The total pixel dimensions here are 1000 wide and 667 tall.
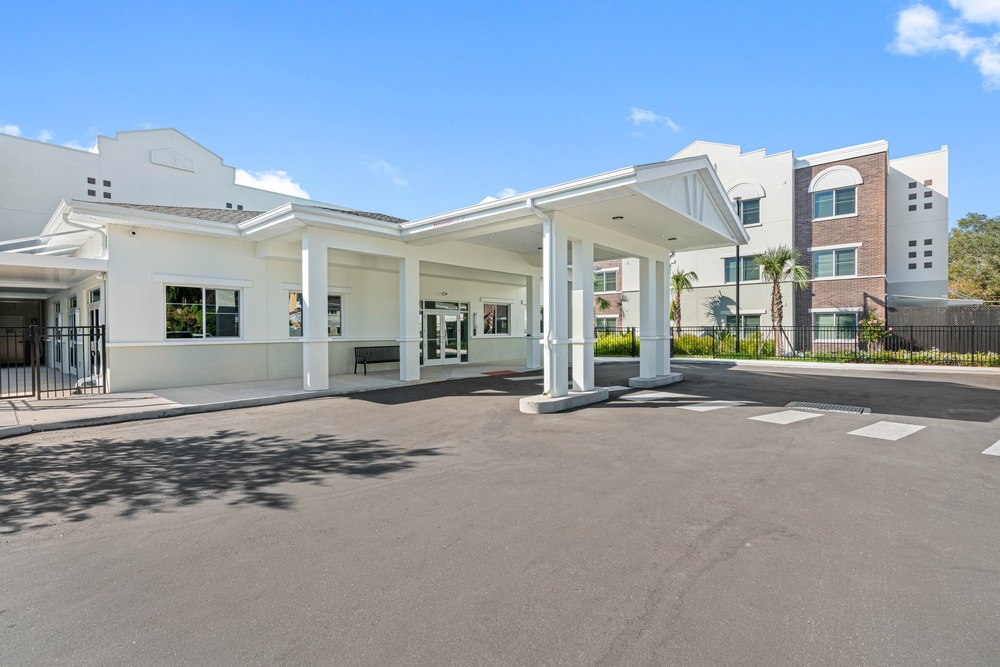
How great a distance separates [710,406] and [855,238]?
70.0ft

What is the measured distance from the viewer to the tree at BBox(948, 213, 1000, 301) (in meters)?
37.5

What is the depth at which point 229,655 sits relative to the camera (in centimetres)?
261

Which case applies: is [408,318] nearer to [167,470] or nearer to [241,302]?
[241,302]

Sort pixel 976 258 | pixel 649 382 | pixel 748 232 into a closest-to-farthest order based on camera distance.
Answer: pixel 649 382
pixel 748 232
pixel 976 258

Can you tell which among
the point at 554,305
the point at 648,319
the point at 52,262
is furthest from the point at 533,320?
the point at 52,262

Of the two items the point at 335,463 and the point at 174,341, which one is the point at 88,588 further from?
the point at 174,341

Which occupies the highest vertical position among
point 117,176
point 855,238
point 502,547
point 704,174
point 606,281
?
point 117,176

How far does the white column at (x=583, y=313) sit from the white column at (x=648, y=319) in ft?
10.0

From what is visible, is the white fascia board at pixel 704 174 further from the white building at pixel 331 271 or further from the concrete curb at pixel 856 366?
the concrete curb at pixel 856 366

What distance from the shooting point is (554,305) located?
10.3 m

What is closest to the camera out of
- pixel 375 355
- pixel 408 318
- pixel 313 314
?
pixel 313 314

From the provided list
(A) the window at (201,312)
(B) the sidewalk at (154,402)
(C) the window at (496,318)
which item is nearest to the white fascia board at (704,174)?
(B) the sidewalk at (154,402)

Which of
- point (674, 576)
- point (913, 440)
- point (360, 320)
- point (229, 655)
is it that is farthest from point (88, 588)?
point (360, 320)

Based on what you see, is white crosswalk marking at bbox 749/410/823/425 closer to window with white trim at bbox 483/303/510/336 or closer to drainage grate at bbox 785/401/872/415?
drainage grate at bbox 785/401/872/415
